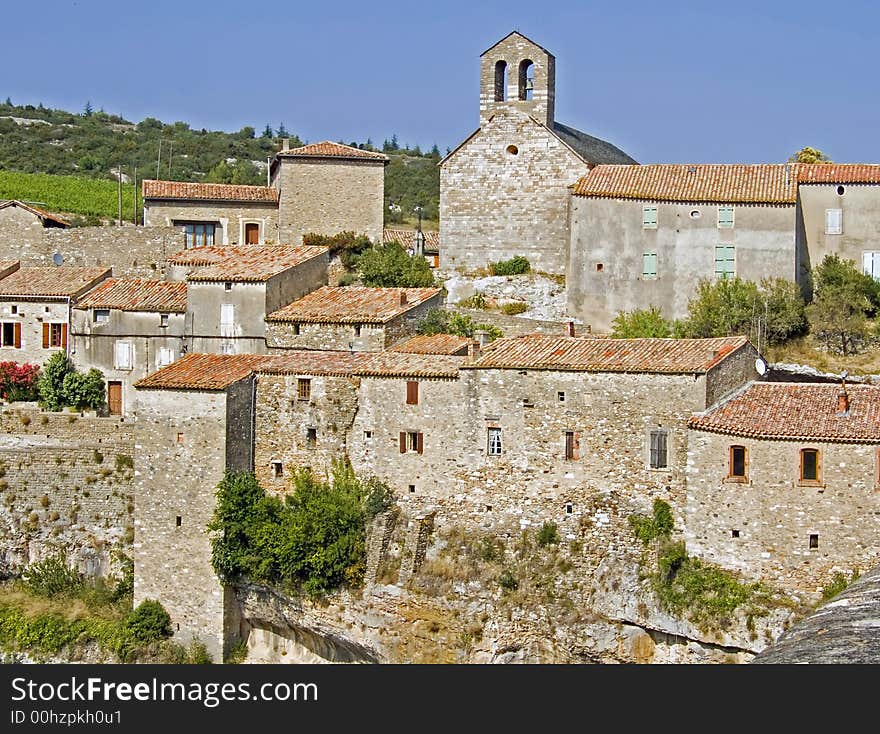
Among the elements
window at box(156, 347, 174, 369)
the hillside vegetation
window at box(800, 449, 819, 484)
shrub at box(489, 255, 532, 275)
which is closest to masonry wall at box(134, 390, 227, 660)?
window at box(156, 347, 174, 369)

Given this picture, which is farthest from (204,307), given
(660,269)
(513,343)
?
(660,269)

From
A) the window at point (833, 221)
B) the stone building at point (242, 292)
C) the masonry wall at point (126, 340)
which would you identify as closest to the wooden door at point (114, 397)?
the masonry wall at point (126, 340)

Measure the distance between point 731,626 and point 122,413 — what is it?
64.2 feet

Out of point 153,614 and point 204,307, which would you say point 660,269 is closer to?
A: point 204,307

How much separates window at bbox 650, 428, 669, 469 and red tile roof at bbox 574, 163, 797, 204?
11.9 metres

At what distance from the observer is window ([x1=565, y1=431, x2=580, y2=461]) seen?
34.4 meters

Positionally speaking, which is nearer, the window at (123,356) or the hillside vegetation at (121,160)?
the window at (123,356)

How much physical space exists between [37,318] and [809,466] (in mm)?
23941

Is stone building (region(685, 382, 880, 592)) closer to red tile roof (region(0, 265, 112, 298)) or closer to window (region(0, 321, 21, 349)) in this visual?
red tile roof (region(0, 265, 112, 298))

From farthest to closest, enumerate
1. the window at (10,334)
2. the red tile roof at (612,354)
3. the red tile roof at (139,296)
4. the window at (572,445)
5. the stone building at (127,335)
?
the window at (10,334)
the red tile roof at (139,296)
the stone building at (127,335)
the window at (572,445)
the red tile roof at (612,354)

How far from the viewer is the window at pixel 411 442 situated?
36.0 meters

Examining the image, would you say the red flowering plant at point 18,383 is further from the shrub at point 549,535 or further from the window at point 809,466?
the window at point 809,466

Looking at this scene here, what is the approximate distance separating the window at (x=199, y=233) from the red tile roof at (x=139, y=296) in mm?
5166

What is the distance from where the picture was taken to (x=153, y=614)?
122 ft
